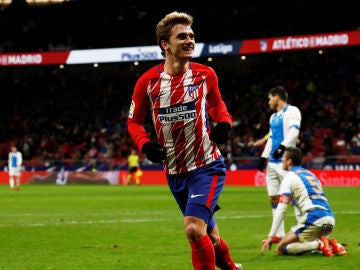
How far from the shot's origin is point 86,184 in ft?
138

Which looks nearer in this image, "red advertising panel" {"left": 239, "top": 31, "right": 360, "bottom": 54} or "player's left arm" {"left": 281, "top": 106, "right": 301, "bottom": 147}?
"player's left arm" {"left": 281, "top": 106, "right": 301, "bottom": 147}

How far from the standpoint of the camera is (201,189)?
22.3ft

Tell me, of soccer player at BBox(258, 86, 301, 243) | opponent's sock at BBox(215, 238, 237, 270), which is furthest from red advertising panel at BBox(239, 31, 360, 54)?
opponent's sock at BBox(215, 238, 237, 270)

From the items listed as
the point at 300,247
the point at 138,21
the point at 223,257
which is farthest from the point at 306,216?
the point at 138,21

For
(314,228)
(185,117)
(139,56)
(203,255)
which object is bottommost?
(314,228)

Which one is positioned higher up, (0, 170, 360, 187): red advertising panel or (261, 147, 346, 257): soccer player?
(261, 147, 346, 257): soccer player

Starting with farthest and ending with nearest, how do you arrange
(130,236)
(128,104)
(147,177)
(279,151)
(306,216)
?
1. (128,104)
2. (147,177)
3. (130,236)
4. (279,151)
5. (306,216)

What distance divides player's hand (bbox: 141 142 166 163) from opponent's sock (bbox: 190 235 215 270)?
73cm

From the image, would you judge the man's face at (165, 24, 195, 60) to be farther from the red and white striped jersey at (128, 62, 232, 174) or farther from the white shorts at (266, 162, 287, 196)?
the white shorts at (266, 162, 287, 196)

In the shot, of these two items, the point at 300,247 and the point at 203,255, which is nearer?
the point at 203,255

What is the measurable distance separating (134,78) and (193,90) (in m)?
46.4

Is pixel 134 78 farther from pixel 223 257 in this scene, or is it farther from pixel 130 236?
pixel 223 257

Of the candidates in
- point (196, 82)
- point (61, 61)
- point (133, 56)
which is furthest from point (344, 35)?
point (196, 82)

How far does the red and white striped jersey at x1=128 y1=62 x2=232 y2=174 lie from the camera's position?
686 cm
